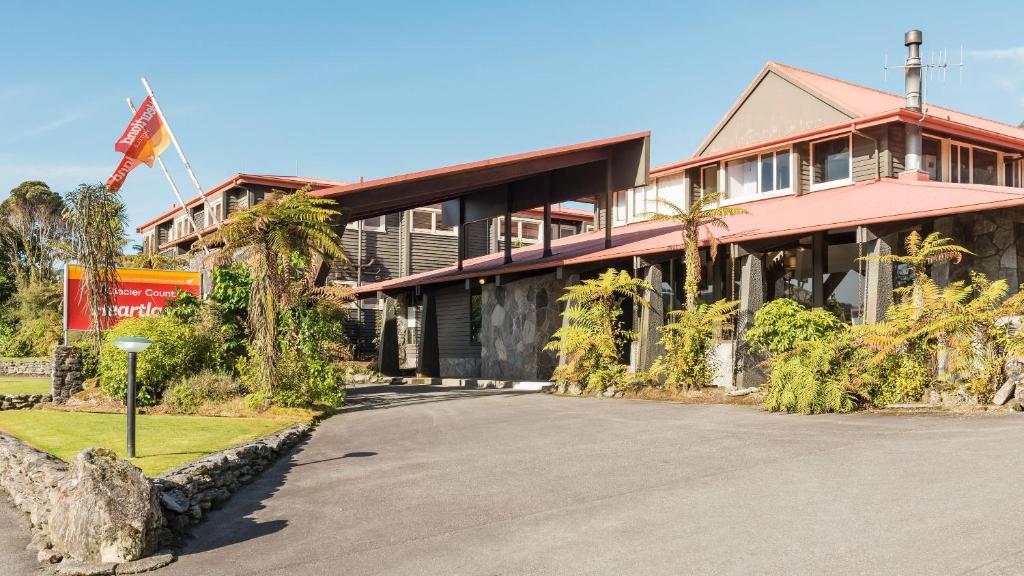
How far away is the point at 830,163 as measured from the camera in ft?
72.4

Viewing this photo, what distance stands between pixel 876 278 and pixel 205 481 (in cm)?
1283

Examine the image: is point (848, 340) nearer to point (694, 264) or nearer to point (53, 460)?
point (694, 264)

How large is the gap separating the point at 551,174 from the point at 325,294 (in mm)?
10920

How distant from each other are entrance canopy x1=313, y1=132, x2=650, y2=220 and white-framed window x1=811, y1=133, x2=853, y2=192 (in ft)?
14.9

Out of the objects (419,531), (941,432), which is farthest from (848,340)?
(419,531)

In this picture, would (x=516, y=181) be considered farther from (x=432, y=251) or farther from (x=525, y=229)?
(x=525, y=229)

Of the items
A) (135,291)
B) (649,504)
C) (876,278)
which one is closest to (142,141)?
(135,291)

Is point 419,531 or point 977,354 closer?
point 419,531

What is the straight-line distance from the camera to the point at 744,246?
18.2 m

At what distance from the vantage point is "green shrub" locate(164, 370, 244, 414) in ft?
50.9

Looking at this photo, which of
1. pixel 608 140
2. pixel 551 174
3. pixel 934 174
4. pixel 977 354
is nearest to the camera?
pixel 977 354

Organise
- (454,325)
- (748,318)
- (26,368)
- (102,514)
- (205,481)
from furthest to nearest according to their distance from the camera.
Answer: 1. (26,368)
2. (454,325)
3. (748,318)
4. (205,481)
5. (102,514)

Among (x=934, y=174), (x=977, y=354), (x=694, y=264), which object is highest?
(x=934, y=174)

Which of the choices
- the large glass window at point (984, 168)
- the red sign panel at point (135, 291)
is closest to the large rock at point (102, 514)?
the red sign panel at point (135, 291)
